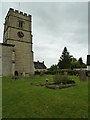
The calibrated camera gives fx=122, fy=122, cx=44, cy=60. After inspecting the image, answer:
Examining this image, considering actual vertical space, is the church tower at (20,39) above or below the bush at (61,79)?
above

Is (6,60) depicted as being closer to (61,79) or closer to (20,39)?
(20,39)

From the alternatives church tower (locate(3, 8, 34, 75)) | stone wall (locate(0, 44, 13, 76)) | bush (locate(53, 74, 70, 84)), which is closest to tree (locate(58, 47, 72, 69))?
church tower (locate(3, 8, 34, 75))

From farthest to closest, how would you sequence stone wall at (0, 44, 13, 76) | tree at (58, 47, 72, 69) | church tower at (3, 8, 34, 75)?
tree at (58, 47, 72, 69), church tower at (3, 8, 34, 75), stone wall at (0, 44, 13, 76)

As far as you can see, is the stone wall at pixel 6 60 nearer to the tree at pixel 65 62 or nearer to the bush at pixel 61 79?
the bush at pixel 61 79

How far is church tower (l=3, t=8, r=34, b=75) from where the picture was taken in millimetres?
33250

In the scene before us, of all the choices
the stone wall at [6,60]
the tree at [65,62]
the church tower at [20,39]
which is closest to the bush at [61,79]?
the stone wall at [6,60]

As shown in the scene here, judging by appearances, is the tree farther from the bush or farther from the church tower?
the bush

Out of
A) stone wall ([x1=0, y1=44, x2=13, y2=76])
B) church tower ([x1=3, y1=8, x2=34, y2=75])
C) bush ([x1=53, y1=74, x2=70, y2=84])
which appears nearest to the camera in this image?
bush ([x1=53, y1=74, x2=70, y2=84])

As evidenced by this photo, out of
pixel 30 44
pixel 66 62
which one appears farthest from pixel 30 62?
pixel 66 62

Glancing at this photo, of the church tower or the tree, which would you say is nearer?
the church tower

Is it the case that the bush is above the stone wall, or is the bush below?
below

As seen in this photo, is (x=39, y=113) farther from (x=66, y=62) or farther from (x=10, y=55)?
(x=66, y=62)

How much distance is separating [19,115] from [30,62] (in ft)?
101

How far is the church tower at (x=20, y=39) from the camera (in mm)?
33250
